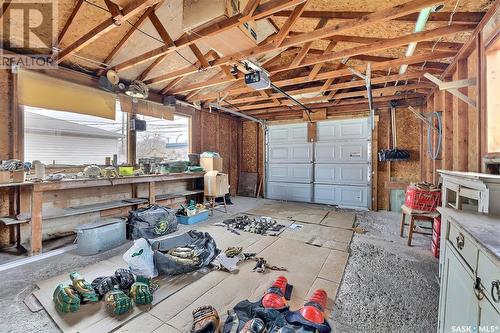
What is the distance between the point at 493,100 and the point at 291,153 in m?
4.73

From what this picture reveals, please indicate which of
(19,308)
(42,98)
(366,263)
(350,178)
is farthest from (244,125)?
(19,308)

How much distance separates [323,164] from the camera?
6191 millimetres

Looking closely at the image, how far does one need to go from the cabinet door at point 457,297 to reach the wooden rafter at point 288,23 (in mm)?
2494

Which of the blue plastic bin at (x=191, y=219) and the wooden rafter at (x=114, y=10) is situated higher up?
the wooden rafter at (x=114, y=10)

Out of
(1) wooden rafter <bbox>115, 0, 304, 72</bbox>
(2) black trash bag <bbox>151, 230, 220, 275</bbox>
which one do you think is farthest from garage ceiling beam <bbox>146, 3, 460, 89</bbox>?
(2) black trash bag <bbox>151, 230, 220, 275</bbox>

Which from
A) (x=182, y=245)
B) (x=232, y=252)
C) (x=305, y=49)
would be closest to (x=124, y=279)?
(x=182, y=245)

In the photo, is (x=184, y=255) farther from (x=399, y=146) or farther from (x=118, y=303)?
(x=399, y=146)

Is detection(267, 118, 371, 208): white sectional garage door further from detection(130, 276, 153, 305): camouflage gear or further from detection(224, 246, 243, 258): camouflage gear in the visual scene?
detection(130, 276, 153, 305): camouflage gear

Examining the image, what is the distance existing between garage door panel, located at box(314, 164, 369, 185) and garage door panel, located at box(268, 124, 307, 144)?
1.01 meters

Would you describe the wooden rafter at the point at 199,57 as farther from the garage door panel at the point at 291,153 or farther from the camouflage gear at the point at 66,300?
the garage door panel at the point at 291,153

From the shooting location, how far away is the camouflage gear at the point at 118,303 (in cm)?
165

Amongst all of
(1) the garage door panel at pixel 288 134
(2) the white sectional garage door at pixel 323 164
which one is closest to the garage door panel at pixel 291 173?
(2) the white sectional garage door at pixel 323 164

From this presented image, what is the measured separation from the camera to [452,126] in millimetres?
3375

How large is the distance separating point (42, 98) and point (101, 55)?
42.9 inches
